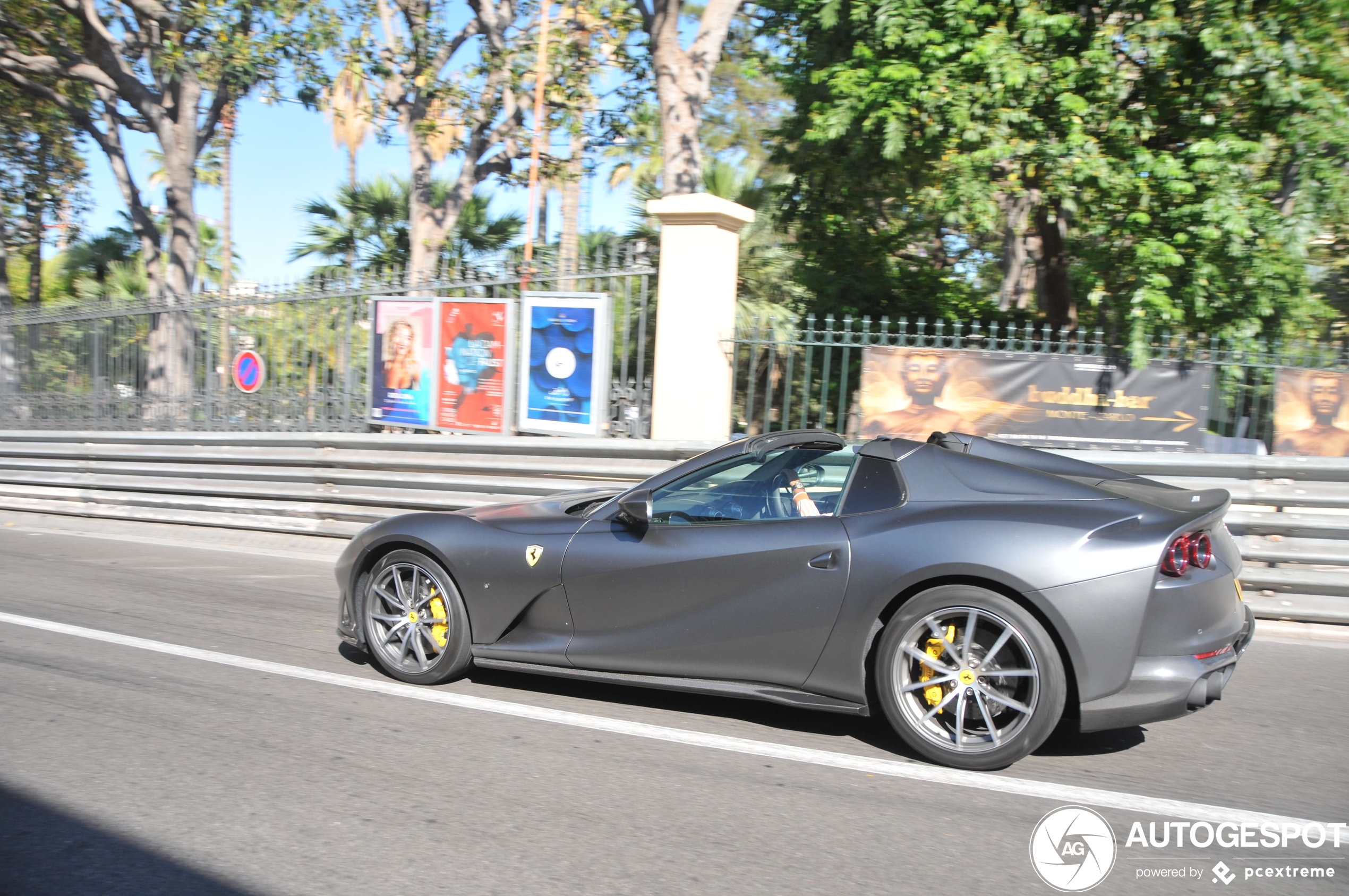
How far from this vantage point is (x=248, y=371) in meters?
11.8

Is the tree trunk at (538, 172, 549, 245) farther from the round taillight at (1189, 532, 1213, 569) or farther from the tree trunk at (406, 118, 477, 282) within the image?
the round taillight at (1189, 532, 1213, 569)

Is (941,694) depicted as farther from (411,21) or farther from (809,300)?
(411,21)

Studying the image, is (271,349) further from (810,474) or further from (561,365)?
(810,474)

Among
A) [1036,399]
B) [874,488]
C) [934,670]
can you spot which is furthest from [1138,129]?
[934,670]

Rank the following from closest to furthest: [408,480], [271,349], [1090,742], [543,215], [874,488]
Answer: [874,488] → [1090,742] → [408,480] → [271,349] → [543,215]

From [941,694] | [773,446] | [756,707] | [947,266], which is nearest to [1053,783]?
[941,694]

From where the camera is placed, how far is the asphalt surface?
10.5 ft

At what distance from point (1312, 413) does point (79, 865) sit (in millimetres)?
8833

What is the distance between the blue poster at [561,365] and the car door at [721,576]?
4571 millimetres

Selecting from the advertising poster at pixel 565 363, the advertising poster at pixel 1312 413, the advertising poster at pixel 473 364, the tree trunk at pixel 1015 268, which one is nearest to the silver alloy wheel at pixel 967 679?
the advertising poster at pixel 565 363

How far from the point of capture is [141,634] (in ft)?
20.4

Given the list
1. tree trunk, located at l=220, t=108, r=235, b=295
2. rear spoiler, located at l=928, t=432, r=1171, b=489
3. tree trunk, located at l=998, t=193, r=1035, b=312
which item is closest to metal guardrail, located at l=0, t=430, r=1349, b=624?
rear spoiler, located at l=928, t=432, r=1171, b=489

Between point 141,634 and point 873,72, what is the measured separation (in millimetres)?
9233

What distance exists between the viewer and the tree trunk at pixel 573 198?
61.0ft
